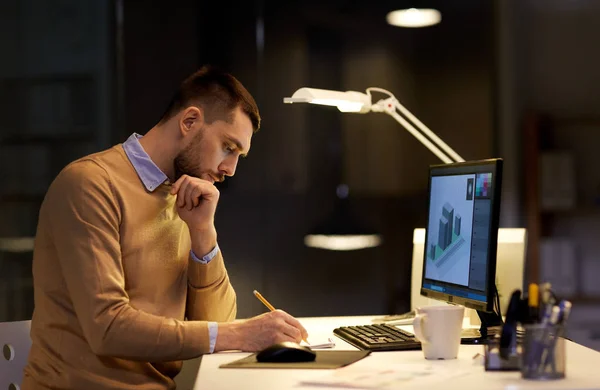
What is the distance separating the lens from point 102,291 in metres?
1.81

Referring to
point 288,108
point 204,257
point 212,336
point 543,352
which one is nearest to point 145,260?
point 204,257

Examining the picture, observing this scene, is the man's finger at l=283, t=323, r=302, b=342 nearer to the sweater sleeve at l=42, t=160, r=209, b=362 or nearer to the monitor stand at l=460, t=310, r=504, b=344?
the sweater sleeve at l=42, t=160, r=209, b=362

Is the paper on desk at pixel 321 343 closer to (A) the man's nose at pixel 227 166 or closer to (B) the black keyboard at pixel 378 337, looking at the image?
→ (B) the black keyboard at pixel 378 337

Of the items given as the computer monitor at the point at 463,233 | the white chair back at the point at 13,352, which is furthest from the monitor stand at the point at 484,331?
the white chair back at the point at 13,352

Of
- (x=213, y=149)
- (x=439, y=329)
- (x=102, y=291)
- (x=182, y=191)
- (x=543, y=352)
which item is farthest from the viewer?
(x=213, y=149)

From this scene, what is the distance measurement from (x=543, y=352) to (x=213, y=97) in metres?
1.12

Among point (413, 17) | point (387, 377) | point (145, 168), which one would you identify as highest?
point (413, 17)

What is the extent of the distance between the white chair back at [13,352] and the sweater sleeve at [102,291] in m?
0.23

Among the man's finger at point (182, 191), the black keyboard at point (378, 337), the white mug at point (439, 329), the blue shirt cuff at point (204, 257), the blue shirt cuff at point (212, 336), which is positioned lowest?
the black keyboard at point (378, 337)

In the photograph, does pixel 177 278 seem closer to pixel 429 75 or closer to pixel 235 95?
pixel 235 95

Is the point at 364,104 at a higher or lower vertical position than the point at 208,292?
higher

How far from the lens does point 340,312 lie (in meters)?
3.94

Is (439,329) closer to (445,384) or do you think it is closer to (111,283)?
(445,384)

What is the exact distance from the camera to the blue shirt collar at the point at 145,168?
2.10m
